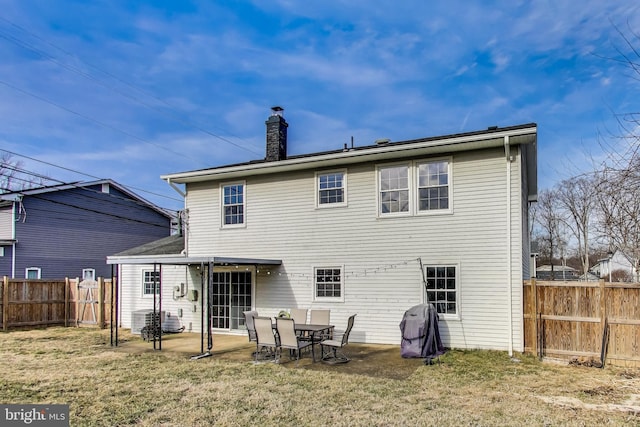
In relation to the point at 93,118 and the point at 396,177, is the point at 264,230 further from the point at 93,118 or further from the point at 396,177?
the point at 93,118

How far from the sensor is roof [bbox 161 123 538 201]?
29.9ft

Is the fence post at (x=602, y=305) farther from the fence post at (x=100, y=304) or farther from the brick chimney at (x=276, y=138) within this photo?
the fence post at (x=100, y=304)

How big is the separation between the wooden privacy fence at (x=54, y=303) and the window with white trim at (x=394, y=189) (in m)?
9.88

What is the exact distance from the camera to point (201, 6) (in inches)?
420

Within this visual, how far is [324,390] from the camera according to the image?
21.3 feet

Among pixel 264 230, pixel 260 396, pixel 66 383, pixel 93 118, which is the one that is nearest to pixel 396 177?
pixel 264 230

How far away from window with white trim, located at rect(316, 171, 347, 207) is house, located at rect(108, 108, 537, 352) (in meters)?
0.03

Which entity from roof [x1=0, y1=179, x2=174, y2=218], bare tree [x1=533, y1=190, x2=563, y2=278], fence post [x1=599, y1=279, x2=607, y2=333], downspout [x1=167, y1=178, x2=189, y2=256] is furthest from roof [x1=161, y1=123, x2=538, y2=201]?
bare tree [x1=533, y1=190, x2=563, y2=278]

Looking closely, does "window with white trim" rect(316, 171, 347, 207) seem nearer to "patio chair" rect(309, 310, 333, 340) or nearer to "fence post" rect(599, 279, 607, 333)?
"patio chair" rect(309, 310, 333, 340)

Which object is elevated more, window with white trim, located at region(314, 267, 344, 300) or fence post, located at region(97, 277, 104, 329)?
window with white trim, located at region(314, 267, 344, 300)

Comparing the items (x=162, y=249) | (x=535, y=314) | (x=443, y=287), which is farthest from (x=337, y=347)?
(x=162, y=249)

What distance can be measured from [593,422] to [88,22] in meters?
13.9

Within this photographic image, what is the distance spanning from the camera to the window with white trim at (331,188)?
11258mm

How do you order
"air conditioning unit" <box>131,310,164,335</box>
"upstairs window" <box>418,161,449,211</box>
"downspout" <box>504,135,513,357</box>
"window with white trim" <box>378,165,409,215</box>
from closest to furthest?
"downspout" <box>504,135,513,357</box>
"upstairs window" <box>418,161,449,211</box>
"window with white trim" <box>378,165,409,215</box>
"air conditioning unit" <box>131,310,164,335</box>
